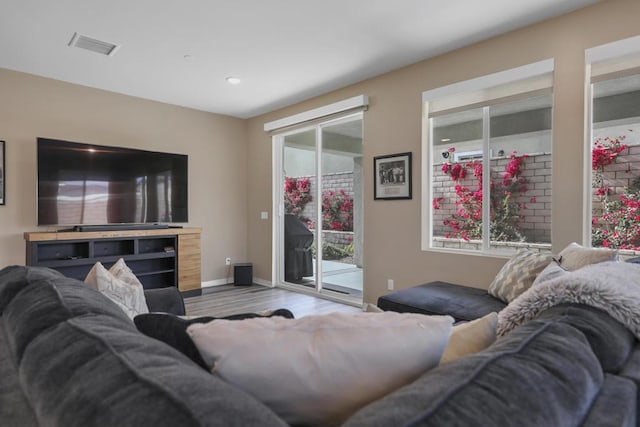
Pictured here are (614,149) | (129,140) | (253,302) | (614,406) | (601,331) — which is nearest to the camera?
(614,406)

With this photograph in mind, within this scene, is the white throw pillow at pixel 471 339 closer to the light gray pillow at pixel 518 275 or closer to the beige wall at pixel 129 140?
the light gray pillow at pixel 518 275

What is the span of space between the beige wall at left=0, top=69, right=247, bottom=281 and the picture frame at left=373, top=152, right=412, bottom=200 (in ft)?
8.48

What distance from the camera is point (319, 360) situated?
0.69 m

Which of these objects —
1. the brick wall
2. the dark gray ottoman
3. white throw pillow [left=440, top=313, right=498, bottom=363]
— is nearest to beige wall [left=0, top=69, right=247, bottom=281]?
the brick wall

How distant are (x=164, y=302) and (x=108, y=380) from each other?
5.58 ft

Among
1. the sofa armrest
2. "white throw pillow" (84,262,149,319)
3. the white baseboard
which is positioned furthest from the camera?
the white baseboard

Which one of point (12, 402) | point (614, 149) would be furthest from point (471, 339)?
point (614, 149)

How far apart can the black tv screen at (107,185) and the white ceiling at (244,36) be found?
2.71 ft

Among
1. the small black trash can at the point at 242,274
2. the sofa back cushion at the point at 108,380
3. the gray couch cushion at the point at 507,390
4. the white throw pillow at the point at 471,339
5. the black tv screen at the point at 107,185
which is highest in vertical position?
the black tv screen at the point at 107,185

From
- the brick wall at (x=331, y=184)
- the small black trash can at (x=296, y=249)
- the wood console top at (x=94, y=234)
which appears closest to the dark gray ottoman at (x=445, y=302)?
the brick wall at (x=331, y=184)

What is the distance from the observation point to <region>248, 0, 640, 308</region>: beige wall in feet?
8.72

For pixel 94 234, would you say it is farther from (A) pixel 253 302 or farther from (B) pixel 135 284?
(B) pixel 135 284

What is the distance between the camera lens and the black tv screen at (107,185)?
12.7 feet

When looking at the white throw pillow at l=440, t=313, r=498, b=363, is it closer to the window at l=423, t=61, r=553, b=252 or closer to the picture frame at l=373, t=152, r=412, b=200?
the window at l=423, t=61, r=553, b=252
